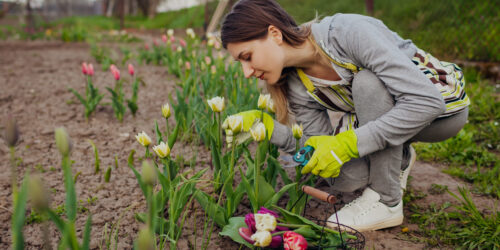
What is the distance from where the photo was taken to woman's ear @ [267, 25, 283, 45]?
1346mm

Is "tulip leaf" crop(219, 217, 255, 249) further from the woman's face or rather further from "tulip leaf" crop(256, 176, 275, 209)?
the woman's face

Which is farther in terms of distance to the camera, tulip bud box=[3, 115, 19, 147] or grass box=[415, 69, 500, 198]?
grass box=[415, 69, 500, 198]

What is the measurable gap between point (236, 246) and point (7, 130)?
0.83m

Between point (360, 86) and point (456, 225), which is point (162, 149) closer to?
point (360, 86)

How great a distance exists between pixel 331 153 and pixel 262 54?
41 centimetres

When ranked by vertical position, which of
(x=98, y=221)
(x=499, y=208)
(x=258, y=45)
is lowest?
(x=98, y=221)

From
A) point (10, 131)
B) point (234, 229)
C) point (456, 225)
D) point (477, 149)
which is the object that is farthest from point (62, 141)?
point (477, 149)

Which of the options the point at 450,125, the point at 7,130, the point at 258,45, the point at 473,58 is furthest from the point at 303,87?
the point at 473,58

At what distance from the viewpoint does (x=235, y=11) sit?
1358 millimetres

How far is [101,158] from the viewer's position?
6.37 feet

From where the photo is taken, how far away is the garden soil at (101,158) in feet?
4.42

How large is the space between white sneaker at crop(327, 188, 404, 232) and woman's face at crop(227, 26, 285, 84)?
0.56 meters

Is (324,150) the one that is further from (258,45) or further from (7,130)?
(7,130)

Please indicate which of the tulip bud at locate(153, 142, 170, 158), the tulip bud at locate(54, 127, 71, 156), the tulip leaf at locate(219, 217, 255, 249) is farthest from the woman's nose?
the tulip bud at locate(54, 127, 71, 156)
